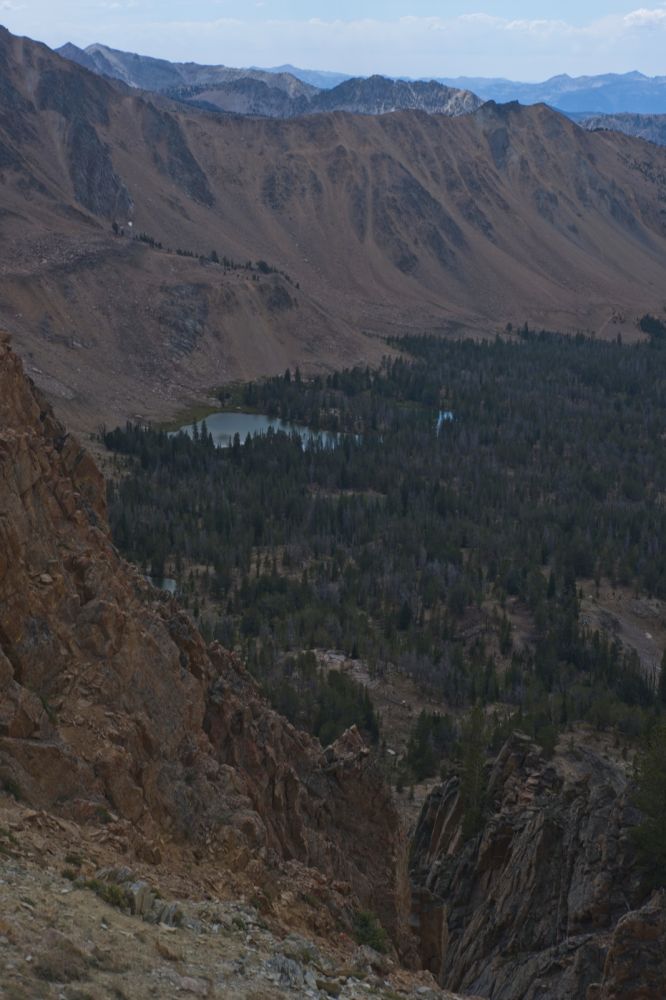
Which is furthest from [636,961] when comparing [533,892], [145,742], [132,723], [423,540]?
[423,540]

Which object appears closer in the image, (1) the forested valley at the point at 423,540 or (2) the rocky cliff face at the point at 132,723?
(2) the rocky cliff face at the point at 132,723

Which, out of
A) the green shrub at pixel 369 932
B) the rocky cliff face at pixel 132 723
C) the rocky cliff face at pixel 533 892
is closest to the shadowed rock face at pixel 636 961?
the rocky cliff face at pixel 533 892

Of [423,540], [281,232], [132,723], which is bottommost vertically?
[423,540]

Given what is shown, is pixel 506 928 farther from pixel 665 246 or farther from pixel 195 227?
pixel 665 246

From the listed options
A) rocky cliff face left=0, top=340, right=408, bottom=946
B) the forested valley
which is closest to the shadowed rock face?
rocky cliff face left=0, top=340, right=408, bottom=946

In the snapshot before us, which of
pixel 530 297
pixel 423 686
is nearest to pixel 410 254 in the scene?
pixel 530 297

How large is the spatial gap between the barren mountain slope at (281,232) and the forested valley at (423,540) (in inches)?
371

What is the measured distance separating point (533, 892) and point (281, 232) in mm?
125040

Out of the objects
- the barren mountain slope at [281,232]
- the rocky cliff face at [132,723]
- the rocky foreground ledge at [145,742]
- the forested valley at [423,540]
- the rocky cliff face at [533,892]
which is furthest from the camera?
the barren mountain slope at [281,232]

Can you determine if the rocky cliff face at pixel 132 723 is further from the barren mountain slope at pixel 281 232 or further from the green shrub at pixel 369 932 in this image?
the barren mountain slope at pixel 281 232

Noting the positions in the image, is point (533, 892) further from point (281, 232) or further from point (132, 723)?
point (281, 232)

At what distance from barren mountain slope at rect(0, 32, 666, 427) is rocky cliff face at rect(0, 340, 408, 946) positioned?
58.7 meters

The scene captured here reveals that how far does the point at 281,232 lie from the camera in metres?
141

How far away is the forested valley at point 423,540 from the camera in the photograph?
147 ft
